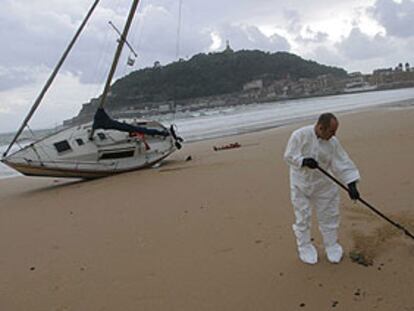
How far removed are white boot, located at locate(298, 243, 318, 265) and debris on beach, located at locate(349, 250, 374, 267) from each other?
→ 14.3 inches

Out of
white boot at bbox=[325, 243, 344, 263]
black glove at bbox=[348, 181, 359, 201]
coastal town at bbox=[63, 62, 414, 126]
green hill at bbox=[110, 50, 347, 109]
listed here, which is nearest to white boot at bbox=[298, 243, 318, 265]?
white boot at bbox=[325, 243, 344, 263]

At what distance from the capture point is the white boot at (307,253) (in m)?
4.73

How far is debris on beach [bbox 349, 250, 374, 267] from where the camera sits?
15.0ft

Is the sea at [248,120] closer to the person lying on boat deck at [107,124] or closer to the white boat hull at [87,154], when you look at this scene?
the white boat hull at [87,154]

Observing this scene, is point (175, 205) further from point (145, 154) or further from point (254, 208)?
point (145, 154)

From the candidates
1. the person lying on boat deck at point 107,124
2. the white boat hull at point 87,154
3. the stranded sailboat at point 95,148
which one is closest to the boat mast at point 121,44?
the stranded sailboat at point 95,148

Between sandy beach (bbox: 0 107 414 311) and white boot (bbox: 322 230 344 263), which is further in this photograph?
white boot (bbox: 322 230 344 263)

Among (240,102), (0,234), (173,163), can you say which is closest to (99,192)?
(0,234)

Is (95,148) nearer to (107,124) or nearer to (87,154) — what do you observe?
(87,154)

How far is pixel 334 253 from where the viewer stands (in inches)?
185

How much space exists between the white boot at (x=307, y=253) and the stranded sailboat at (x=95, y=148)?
10105mm

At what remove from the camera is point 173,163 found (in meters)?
15.6

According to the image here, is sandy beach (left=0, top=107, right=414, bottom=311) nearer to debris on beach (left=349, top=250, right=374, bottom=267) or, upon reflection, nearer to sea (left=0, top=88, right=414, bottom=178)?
debris on beach (left=349, top=250, right=374, bottom=267)

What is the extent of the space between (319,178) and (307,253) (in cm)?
80
